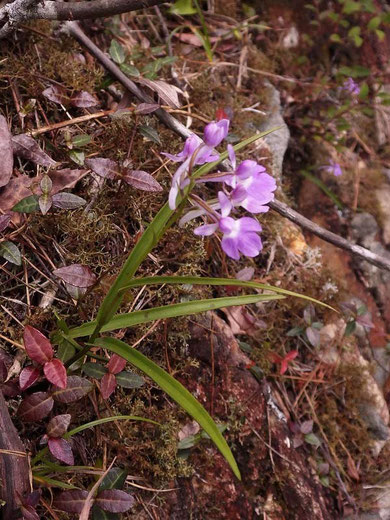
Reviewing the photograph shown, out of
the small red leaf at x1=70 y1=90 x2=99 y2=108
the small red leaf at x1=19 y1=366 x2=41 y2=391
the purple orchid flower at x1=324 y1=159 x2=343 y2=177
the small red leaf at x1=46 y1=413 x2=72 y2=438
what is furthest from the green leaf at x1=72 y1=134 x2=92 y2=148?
the purple orchid flower at x1=324 y1=159 x2=343 y2=177

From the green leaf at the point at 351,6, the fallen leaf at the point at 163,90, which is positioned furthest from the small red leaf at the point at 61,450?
the green leaf at the point at 351,6

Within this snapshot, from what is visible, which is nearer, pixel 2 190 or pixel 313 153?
pixel 2 190

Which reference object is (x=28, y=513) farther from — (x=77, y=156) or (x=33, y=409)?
(x=77, y=156)

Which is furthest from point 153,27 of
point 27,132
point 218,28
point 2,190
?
point 2,190

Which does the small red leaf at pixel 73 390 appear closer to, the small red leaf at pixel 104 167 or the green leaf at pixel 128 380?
the green leaf at pixel 128 380

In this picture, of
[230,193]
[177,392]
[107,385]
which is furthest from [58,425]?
[230,193]

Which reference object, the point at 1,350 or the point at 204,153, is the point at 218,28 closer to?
the point at 204,153
